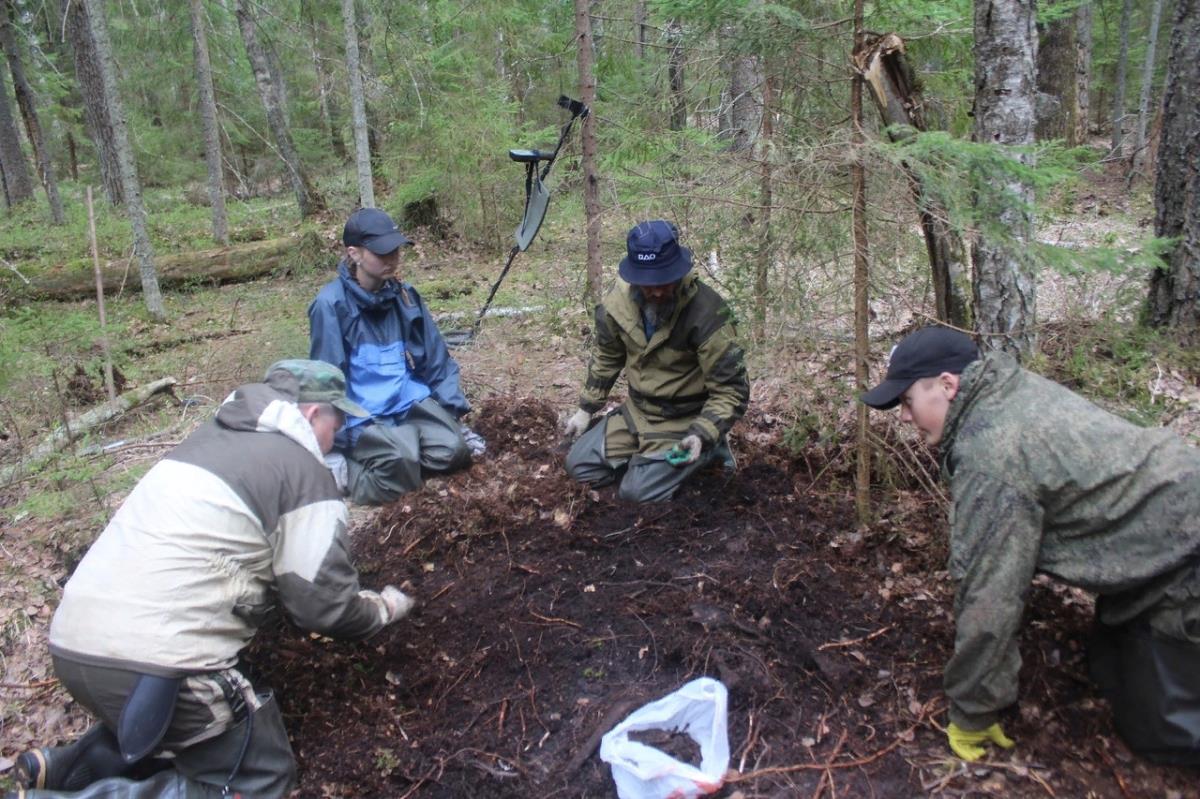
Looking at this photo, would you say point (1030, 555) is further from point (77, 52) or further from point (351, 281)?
point (77, 52)

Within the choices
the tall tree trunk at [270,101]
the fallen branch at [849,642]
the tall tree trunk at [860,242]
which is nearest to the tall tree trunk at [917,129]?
the tall tree trunk at [860,242]

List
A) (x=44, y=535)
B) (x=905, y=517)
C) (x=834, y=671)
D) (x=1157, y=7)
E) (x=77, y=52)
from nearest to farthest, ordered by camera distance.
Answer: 1. (x=834, y=671)
2. (x=905, y=517)
3. (x=44, y=535)
4. (x=77, y=52)
5. (x=1157, y=7)

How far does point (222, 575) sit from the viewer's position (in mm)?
2457

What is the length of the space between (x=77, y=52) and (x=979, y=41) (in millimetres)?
13909

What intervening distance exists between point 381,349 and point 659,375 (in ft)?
5.77

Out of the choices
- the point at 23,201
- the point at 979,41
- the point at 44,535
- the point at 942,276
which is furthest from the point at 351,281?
the point at 23,201

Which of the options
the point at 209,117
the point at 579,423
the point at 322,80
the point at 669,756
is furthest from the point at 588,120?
the point at 322,80

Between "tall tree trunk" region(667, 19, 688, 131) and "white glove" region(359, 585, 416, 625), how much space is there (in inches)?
119

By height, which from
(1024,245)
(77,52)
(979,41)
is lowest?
(1024,245)

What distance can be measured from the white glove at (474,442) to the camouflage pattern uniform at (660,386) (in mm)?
727

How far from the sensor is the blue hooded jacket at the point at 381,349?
4512 millimetres

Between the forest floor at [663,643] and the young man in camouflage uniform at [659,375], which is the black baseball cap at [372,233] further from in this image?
the forest floor at [663,643]

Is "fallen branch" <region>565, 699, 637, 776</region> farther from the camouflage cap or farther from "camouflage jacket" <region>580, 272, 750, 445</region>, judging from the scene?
"camouflage jacket" <region>580, 272, 750, 445</region>

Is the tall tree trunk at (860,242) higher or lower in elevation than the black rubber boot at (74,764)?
higher
